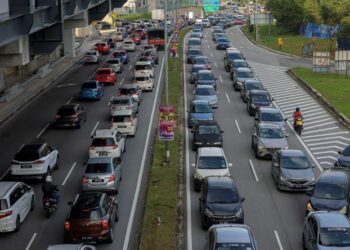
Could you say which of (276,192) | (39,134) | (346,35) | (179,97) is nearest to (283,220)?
(276,192)

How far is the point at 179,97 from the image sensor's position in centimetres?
5203

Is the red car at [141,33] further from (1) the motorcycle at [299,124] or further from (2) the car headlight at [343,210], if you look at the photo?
A: (2) the car headlight at [343,210]

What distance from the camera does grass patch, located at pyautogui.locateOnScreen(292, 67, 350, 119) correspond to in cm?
4964

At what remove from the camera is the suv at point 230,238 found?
20453 mm

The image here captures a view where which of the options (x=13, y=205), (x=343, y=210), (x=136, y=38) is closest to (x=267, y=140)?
(x=343, y=210)

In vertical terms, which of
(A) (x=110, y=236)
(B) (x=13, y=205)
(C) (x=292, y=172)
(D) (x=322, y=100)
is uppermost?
(B) (x=13, y=205)

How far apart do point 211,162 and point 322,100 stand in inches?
891

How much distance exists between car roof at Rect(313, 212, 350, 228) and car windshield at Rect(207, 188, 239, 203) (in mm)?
3607

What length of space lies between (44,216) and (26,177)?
14.3ft

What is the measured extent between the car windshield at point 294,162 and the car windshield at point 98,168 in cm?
712

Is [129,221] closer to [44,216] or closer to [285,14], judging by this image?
[44,216]

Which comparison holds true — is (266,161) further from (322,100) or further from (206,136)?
(322,100)

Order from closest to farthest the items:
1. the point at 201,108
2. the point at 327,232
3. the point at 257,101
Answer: the point at 327,232, the point at 201,108, the point at 257,101

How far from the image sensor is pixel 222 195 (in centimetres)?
2562
